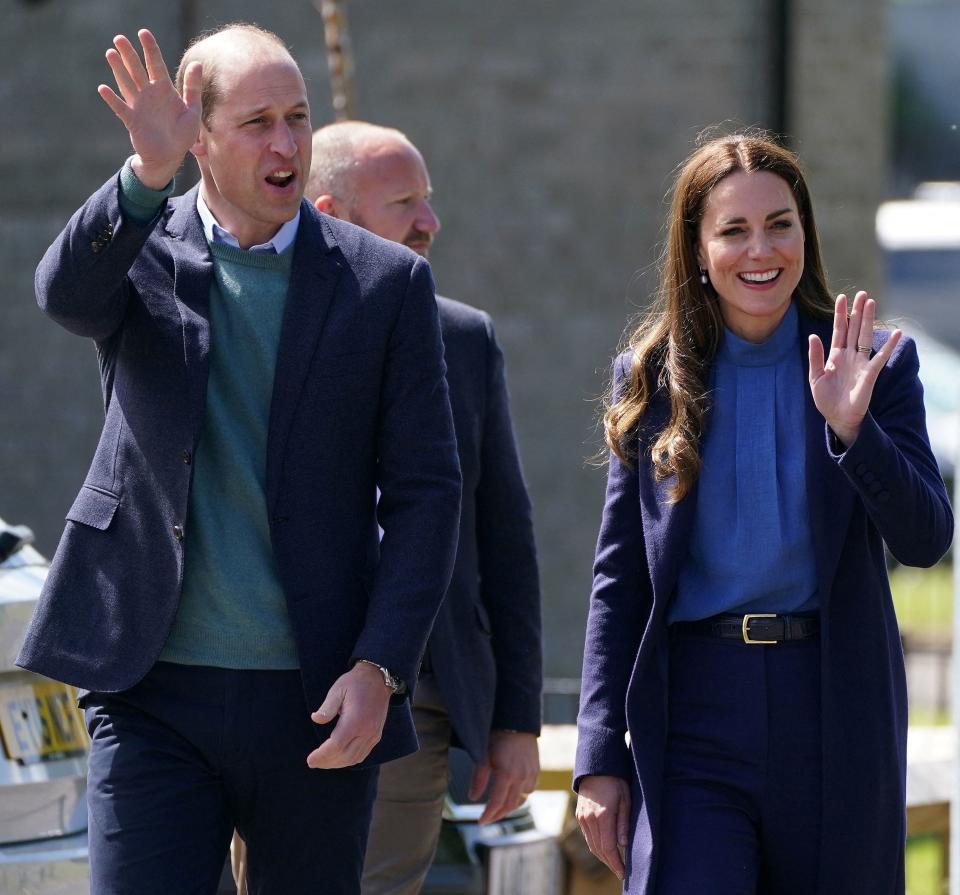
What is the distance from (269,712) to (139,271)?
835 millimetres

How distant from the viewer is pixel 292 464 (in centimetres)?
316

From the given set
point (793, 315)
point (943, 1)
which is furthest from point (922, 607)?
point (943, 1)

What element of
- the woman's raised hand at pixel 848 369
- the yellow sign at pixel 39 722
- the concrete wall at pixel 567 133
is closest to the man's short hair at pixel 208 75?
the woman's raised hand at pixel 848 369

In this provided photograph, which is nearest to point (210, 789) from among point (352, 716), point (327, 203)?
point (352, 716)

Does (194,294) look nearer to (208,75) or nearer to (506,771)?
(208,75)

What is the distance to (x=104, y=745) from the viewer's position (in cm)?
314

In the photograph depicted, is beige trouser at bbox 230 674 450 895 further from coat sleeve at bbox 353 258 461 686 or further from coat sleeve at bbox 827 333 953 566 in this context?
coat sleeve at bbox 827 333 953 566

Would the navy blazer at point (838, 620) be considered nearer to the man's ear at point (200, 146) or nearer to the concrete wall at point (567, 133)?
the man's ear at point (200, 146)

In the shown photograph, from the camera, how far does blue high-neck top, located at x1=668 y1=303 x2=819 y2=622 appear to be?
323cm

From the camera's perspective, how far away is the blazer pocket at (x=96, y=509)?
3188 millimetres

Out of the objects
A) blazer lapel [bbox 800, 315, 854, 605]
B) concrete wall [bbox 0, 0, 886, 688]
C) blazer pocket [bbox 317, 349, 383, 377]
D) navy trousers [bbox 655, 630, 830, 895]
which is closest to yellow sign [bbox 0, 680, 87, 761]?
blazer pocket [bbox 317, 349, 383, 377]

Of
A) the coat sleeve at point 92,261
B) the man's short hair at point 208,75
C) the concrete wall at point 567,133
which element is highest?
the concrete wall at point 567,133

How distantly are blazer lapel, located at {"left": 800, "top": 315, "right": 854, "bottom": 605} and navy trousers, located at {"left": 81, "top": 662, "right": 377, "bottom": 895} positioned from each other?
0.94 metres

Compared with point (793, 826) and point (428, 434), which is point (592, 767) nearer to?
point (793, 826)
